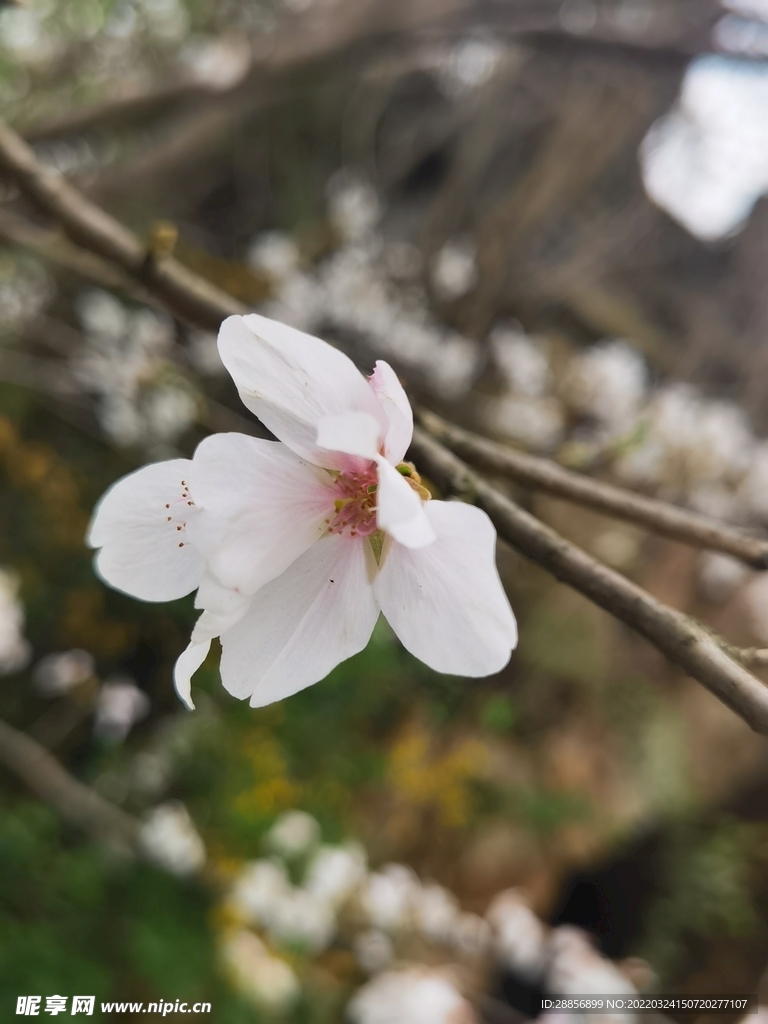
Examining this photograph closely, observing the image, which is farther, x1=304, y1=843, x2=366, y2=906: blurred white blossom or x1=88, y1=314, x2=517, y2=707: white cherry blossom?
x1=304, y1=843, x2=366, y2=906: blurred white blossom

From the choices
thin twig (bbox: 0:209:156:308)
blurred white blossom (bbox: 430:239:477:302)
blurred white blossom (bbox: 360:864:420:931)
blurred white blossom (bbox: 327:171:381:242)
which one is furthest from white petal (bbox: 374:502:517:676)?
blurred white blossom (bbox: 327:171:381:242)

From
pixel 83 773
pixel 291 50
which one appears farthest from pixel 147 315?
pixel 83 773

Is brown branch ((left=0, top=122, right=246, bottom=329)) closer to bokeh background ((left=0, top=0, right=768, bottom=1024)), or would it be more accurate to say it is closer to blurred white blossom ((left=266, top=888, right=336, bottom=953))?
bokeh background ((left=0, top=0, right=768, bottom=1024))

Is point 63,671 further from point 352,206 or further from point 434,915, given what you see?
point 352,206

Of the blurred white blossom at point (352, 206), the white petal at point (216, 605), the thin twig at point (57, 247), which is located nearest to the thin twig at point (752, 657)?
the white petal at point (216, 605)

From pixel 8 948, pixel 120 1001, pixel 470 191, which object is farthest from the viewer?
pixel 470 191

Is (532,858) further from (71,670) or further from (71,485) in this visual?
(71,485)
